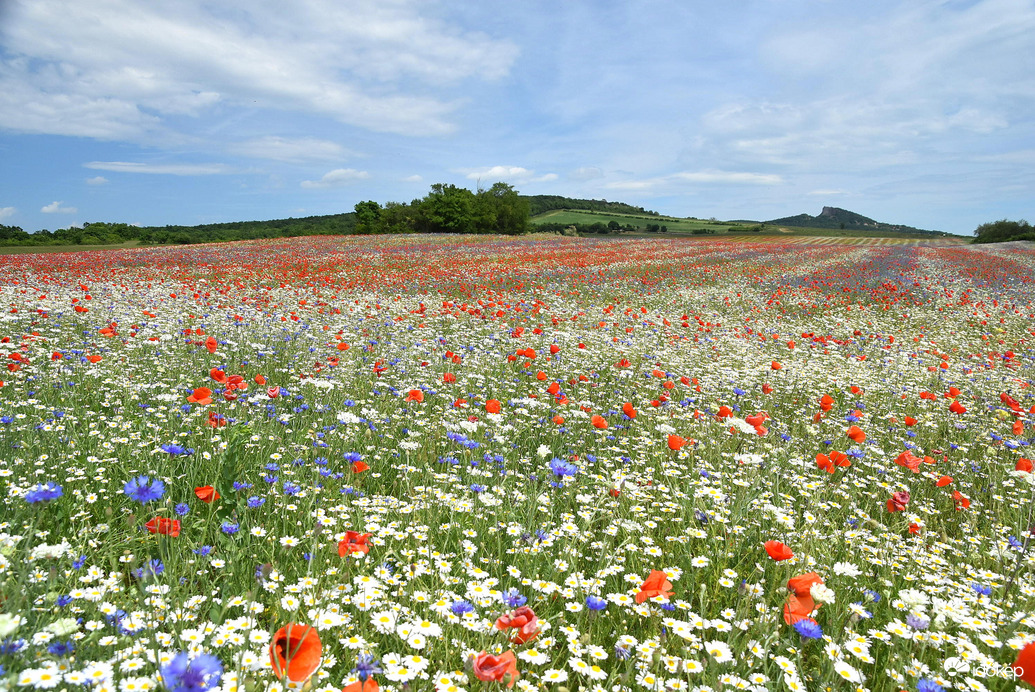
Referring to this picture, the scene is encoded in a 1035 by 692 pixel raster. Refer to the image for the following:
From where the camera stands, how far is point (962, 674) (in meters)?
2.02

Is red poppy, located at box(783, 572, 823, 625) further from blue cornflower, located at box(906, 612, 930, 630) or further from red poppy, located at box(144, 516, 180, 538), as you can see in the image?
red poppy, located at box(144, 516, 180, 538)

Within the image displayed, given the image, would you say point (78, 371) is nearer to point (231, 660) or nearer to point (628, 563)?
point (231, 660)

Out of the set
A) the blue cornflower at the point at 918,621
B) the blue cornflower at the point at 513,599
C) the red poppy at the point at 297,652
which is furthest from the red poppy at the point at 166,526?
the blue cornflower at the point at 918,621

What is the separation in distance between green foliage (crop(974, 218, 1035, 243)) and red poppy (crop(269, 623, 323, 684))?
301 ft

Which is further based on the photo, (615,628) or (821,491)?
(821,491)

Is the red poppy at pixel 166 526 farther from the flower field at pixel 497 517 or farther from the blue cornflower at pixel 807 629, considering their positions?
the blue cornflower at pixel 807 629

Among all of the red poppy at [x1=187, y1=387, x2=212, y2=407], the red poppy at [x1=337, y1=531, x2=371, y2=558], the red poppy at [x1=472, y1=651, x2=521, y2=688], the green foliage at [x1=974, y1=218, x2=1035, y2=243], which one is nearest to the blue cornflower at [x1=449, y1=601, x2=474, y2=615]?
the red poppy at [x1=337, y1=531, x2=371, y2=558]

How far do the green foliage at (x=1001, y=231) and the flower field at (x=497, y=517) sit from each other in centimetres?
8607

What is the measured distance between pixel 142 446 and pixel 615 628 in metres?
2.99

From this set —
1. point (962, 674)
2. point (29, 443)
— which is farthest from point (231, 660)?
point (962, 674)

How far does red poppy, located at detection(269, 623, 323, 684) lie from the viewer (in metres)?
1.26

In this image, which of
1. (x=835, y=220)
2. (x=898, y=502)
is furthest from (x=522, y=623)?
(x=835, y=220)

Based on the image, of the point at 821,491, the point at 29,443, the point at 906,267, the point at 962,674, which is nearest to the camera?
the point at 962,674

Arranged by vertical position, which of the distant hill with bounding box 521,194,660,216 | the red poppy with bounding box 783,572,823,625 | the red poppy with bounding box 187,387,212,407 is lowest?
the red poppy with bounding box 783,572,823,625
